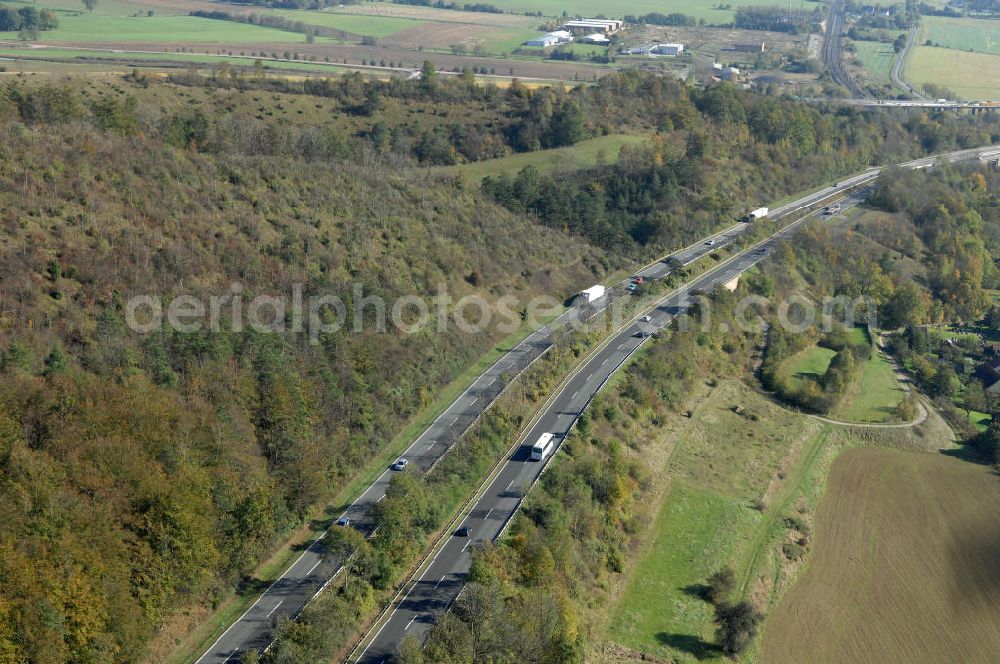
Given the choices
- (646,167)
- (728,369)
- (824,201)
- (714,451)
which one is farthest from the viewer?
(824,201)

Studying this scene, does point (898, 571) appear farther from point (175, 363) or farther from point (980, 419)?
point (175, 363)

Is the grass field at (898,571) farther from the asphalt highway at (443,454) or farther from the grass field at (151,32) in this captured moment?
the grass field at (151,32)

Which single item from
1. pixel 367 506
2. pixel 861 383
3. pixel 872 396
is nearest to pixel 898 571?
pixel 872 396

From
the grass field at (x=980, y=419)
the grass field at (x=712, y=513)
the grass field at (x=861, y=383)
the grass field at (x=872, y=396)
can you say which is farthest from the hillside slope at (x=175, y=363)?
the grass field at (x=980, y=419)

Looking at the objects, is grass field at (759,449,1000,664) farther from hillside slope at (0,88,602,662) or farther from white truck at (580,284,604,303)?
hillside slope at (0,88,602,662)

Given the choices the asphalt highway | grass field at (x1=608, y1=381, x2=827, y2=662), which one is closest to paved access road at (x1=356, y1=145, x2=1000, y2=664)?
the asphalt highway

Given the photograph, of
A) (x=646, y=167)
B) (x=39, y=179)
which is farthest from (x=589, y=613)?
(x=646, y=167)

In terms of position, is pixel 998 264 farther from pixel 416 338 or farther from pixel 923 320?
pixel 416 338
